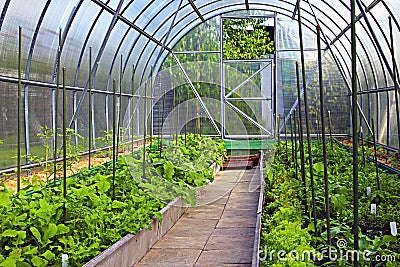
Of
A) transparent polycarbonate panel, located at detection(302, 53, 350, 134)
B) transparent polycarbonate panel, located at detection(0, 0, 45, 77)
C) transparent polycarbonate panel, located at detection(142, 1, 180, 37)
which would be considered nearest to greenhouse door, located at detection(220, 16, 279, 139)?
transparent polycarbonate panel, located at detection(302, 53, 350, 134)

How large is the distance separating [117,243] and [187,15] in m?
9.75

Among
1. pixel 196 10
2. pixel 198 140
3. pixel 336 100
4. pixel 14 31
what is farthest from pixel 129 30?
pixel 336 100

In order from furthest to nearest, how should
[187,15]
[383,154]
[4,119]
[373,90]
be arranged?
[187,15] → [373,90] → [383,154] → [4,119]

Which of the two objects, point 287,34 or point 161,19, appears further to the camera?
point 287,34

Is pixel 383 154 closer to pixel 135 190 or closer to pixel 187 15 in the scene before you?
pixel 135 190

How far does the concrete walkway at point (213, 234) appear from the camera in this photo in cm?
482

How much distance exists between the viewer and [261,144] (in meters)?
13.2

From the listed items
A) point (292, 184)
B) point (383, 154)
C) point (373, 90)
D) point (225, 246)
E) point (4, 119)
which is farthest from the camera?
point (373, 90)

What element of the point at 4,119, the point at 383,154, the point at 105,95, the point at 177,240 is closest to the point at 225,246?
the point at 177,240

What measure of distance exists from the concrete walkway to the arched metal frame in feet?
7.49

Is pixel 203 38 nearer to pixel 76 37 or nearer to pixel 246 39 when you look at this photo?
Answer: pixel 246 39

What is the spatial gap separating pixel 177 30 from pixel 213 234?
9.02 meters

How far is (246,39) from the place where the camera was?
13.9m

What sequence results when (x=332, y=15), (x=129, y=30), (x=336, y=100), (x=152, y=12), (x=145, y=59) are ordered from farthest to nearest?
(x=336, y=100)
(x=145, y=59)
(x=332, y=15)
(x=152, y=12)
(x=129, y=30)
